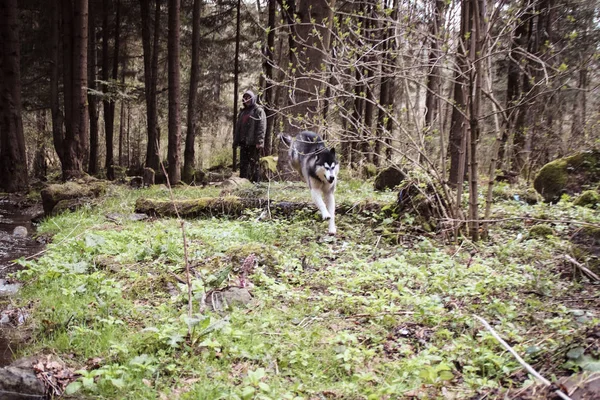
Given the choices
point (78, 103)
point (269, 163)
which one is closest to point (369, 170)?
point (269, 163)

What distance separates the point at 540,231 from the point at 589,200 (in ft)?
5.72

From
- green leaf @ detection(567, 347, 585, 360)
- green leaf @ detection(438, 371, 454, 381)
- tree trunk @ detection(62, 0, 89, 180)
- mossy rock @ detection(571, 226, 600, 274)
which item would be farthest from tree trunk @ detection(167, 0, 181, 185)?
green leaf @ detection(567, 347, 585, 360)

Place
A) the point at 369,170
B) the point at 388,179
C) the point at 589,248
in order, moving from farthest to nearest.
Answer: the point at 369,170
the point at 388,179
the point at 589,248

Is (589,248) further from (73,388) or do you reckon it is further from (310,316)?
(73,388)

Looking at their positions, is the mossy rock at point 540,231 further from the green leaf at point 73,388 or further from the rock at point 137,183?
the rock at point 137,183

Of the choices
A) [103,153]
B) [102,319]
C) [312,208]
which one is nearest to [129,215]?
[312,208]

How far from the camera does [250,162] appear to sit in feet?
39.2

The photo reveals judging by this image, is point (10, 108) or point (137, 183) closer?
point (10, 108)

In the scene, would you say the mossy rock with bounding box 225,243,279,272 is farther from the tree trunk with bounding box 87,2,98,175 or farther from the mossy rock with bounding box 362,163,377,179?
the tree trunk with bounding box 87,2,98,175

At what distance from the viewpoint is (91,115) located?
1886 cm

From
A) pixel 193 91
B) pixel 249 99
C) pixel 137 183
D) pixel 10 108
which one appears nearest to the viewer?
pixel 249 99

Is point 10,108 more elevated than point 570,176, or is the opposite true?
point 10,108

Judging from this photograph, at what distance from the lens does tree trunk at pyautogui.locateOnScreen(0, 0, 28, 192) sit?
1240cm

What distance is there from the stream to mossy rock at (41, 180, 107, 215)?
1.79 ft
